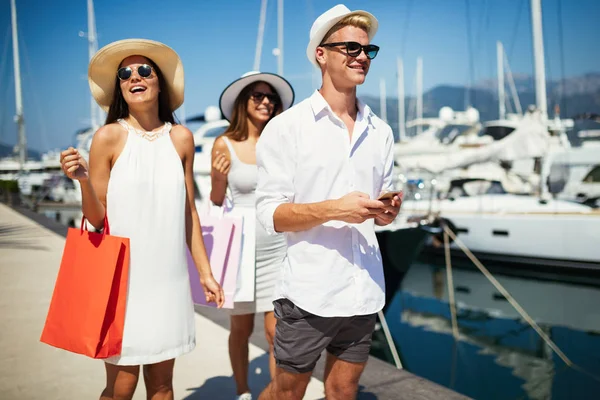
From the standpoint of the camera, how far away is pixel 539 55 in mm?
14375

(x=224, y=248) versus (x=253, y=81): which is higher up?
(x=253, y=81)

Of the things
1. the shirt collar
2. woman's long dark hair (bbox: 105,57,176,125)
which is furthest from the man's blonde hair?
woman's long dark hair (bbox: 105,57,176,125)

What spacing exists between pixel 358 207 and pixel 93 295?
39.1 inches

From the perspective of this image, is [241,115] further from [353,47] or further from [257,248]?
[353,47]

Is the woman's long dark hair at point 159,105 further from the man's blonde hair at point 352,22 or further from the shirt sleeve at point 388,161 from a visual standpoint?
the shirt sleeve at point 388,161

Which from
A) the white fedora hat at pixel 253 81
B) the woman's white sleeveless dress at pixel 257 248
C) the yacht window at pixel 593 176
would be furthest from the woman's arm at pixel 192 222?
the yacht window at pixel 593 176

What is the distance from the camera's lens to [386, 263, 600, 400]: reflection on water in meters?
6.14

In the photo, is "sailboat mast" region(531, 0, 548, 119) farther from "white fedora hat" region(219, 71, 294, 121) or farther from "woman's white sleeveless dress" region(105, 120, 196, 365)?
"woman's white sleeveless dress" region(105, 120, 196, 365)

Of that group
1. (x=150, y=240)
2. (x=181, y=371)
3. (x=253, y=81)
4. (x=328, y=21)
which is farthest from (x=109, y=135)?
(x=181, y=371)

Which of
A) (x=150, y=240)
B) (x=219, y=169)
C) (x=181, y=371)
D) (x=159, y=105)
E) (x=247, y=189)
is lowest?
(x=181, y=371)

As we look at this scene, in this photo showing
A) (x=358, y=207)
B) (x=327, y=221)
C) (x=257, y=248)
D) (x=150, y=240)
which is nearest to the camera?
(x=358, y=207)

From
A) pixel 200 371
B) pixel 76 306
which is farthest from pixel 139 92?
pixel 200 371

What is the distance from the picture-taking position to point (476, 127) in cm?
2659

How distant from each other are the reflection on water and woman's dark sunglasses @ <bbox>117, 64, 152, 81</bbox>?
17.7ft
